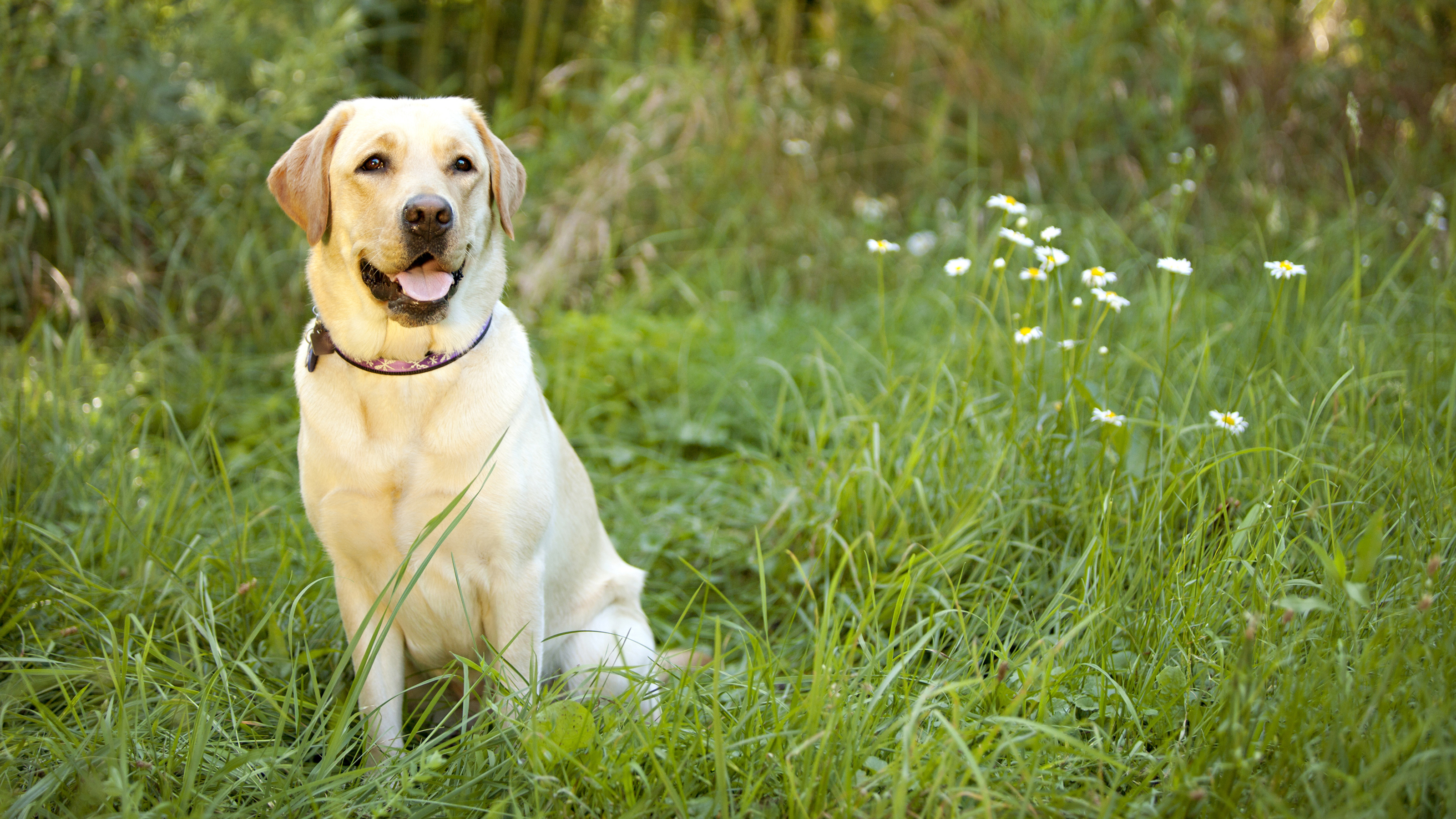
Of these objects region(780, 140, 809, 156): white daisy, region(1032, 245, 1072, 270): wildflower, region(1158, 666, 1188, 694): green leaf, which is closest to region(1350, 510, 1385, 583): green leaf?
region(1158, 666, 1188, 694): green leaf

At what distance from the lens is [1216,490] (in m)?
2.24

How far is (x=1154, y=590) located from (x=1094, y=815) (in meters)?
0.60

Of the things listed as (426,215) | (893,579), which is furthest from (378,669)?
(893,579)

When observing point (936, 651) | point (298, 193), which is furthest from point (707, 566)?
point (298, 193)

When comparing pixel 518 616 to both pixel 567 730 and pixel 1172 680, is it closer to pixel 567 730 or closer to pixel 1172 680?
pixel 567 730

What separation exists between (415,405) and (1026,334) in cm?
149

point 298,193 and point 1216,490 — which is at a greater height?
point 298,193

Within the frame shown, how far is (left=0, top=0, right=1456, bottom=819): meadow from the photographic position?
5.17 ft

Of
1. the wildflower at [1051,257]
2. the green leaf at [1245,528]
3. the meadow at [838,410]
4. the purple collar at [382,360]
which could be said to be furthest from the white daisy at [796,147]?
the green leaf at [1245,528]

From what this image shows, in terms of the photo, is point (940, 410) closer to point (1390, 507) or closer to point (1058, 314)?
point (1058, 314)

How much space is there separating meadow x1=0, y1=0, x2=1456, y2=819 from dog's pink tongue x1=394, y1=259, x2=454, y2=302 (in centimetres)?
77

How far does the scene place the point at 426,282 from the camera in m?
1.93

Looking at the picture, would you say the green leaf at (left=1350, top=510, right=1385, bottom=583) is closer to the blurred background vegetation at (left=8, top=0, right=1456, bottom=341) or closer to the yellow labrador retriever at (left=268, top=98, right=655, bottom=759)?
the yellow labrador retriever at (left=268, top=98, right=655, bottom=759)

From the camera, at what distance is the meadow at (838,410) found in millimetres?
1576
